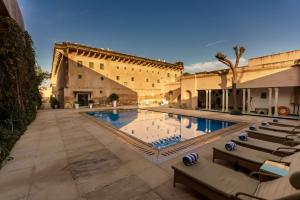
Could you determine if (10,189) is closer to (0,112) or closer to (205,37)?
(0,112)

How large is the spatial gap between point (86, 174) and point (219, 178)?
297cm

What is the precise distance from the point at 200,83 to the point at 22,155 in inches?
698

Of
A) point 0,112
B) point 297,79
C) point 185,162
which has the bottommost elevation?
point 185,162

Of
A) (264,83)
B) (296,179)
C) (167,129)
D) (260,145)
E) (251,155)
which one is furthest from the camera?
(264,83)

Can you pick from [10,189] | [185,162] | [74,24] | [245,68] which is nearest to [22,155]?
[10,189]

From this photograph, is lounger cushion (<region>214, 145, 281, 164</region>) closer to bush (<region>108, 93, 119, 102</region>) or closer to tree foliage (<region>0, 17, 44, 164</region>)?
tree foliage (<region>0, 17, 44, 164</region>)

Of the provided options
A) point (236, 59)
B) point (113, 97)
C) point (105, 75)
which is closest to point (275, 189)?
point (236, 59)

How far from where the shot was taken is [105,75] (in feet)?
82.9

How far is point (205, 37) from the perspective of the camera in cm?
2312

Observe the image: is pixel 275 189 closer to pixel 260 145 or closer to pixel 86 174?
pixel 260 145

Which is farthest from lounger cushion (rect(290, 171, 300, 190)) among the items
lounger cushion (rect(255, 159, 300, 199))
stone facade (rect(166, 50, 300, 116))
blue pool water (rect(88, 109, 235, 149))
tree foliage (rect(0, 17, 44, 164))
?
stone facade (rect(166, 50, 300, 116))

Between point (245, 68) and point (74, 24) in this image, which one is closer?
point (245, 68)

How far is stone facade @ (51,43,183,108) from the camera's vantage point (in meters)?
22.0

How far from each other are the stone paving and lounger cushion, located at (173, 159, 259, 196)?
1.58 ft
